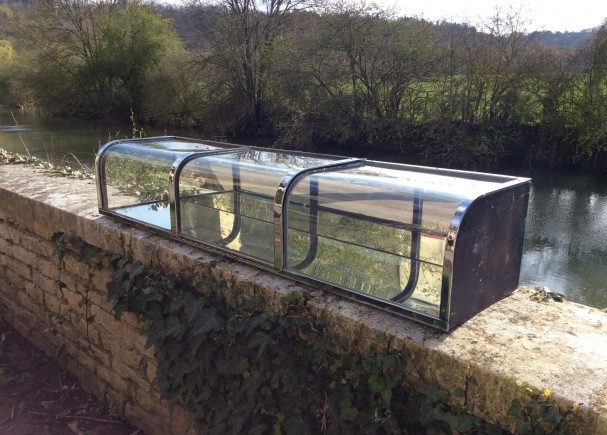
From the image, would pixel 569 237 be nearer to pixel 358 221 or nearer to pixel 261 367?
pixel 358 221

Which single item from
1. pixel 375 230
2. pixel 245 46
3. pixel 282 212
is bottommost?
pixel 375 230

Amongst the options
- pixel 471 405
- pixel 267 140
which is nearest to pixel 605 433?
pixel 471 405

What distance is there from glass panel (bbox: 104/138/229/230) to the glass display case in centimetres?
2

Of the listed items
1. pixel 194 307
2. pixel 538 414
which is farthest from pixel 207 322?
pixel 538 414

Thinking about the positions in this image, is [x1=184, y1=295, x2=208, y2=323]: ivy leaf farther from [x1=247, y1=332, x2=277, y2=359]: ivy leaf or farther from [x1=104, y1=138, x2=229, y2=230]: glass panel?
[x1=104, y1=138, x2=229, y2=230]: glass panel

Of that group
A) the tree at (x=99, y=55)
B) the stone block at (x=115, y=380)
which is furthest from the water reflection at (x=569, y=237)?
the tree at (x=99, y=55)

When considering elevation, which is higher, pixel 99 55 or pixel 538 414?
pixel 99 55

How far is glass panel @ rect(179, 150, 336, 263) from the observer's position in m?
2.95

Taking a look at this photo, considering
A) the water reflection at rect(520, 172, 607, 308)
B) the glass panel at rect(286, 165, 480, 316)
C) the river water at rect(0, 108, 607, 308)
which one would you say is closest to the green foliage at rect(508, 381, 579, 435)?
the glass panel at rect(286, 165, 480, 316)

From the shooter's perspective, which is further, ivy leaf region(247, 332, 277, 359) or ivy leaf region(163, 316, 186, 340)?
ivy leaf region(163, 316, 186, 340)

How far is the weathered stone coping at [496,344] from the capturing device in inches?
63.0

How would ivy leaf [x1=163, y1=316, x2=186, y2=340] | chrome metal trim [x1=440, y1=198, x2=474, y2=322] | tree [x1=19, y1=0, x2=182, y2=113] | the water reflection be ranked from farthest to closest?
tree [x1=19, y1=0, x2=182, y2=113] < the water reflection < ivy leaf [x1=163, y1=316, x2=186, y2=340] < chrome metal trim [x1=440, y1=198, x2=474, y2=322]

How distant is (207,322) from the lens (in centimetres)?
246

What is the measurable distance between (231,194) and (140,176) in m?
0.83
